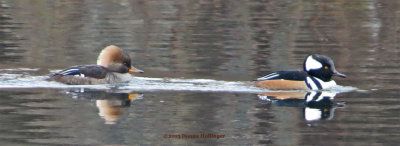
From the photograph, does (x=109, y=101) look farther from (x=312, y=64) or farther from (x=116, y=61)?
(x=312, y=64)

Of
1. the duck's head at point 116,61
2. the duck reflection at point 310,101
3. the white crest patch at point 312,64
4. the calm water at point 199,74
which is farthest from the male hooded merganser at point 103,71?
the white crest patch at point 312,64

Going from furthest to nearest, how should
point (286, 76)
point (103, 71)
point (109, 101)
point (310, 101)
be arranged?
point (103, 71) → point (286, 76) → point (310, 101) → point (109, 101)

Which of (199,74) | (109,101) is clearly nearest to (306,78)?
(199,74)

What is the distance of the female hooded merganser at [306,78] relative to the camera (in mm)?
13484

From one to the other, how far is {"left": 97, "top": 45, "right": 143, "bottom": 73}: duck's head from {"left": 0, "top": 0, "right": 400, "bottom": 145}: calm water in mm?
283

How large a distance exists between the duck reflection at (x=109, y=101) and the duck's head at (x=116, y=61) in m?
1.07

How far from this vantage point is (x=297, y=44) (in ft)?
61.3

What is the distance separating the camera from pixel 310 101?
41.3ft

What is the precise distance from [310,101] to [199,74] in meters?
2.58

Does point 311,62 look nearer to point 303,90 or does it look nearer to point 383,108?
point 303,90

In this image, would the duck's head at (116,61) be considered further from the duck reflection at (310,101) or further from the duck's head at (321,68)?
the duck's head at (321,68)

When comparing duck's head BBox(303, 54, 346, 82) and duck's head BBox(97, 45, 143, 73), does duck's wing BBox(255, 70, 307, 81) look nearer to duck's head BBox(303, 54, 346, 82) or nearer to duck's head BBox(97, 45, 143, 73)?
duck's head BBox(303, 54, 346, 82)

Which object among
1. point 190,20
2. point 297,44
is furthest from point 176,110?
point 190,20

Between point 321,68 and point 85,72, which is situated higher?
point 85,72
